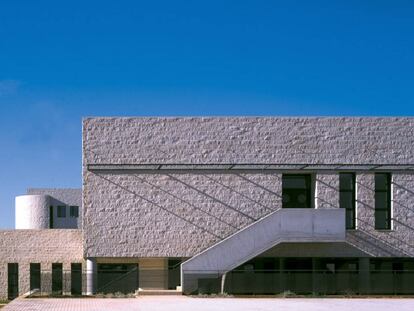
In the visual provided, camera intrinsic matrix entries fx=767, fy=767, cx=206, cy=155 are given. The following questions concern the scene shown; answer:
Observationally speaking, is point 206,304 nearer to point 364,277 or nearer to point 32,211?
point 364,277

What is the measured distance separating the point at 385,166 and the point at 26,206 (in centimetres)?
4688

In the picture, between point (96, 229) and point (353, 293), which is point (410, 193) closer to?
point (353, 293)

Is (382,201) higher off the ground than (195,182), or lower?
lower

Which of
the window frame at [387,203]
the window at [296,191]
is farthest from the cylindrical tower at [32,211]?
the window frame at [387,203]

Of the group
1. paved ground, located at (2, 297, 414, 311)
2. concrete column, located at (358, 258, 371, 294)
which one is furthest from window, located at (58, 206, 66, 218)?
concrete column, located at (358, 258, 371, 294)

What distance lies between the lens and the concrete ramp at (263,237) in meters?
39.6

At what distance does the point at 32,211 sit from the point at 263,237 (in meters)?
45.0

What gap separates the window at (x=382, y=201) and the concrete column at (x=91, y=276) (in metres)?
16.1

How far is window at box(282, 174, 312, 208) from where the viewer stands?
143 ft

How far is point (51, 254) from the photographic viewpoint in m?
48.3

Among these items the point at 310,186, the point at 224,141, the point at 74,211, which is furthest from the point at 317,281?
the point at 74,211

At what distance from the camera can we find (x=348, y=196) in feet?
142

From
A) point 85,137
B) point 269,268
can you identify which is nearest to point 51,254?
point 85,137

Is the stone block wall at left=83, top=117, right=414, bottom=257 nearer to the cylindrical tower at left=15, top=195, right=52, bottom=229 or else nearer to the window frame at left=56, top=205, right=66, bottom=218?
the cylindrical tower at left=15, top=195, right=52, bottom=229
